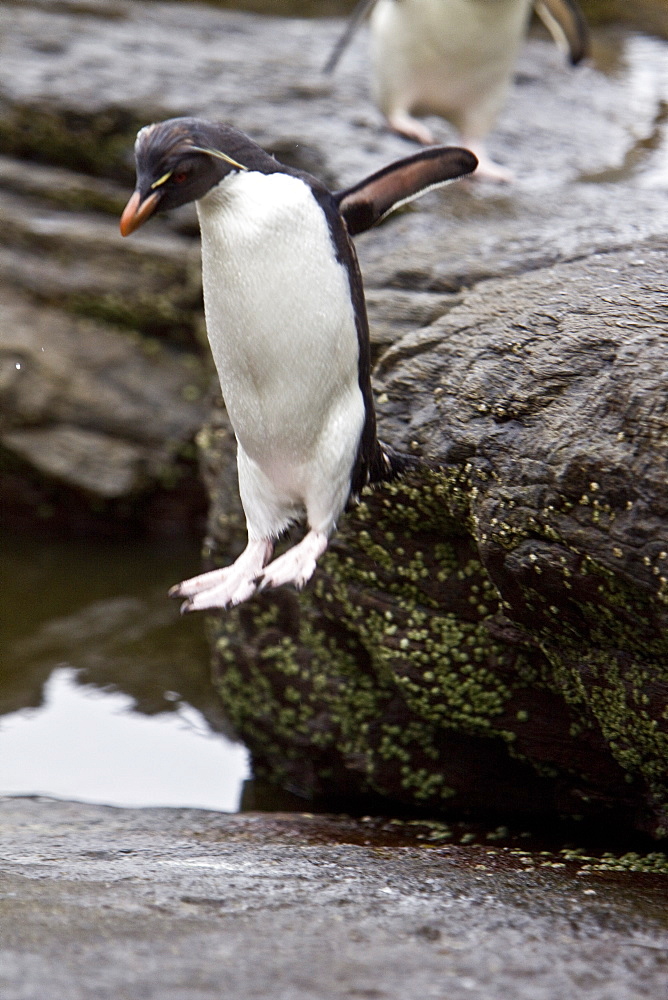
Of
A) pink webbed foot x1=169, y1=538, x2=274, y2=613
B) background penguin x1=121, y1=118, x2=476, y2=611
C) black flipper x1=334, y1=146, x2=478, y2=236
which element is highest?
black flipper x1=334, y1=146, x2=478, y2=236

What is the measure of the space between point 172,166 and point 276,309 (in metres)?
0.32

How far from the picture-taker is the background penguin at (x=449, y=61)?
12.9 feet

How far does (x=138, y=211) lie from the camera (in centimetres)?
182

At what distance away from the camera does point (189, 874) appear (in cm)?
185

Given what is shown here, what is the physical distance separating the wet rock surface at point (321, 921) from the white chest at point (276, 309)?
81cm

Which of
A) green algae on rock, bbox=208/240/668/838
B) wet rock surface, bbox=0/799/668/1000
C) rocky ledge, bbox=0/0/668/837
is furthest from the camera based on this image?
rocky ledge, bbox=0/0/668/837

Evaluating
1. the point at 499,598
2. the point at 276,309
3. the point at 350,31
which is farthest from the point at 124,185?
the point at 499,598

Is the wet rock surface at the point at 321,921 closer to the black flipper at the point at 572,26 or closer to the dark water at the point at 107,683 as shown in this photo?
the dark water at the point at 107,683

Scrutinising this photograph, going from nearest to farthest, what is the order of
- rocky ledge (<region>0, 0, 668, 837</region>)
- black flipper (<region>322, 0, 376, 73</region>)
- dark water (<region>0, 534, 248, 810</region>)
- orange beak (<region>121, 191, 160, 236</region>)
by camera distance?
orange beak (<region>121, 191, 160, 236</region>)
rocky ledge (<region>0, 0, 668, 837</region>)
dark water (<region>0, 534, 248, 810</region>)
black flipper (<region>322, 0, 376, 73</region>)

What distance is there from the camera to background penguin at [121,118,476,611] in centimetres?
188

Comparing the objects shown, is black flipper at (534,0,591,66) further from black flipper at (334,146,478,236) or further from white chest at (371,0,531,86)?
black flipper at (334,146,478,236)

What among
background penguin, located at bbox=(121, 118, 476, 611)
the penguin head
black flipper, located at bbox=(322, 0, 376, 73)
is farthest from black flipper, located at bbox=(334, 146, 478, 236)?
black flipper, located at bbox=(322, 0, 376, 73)

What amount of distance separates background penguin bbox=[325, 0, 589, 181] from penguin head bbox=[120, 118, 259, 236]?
2.30m

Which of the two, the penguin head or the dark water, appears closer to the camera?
the penguin head
